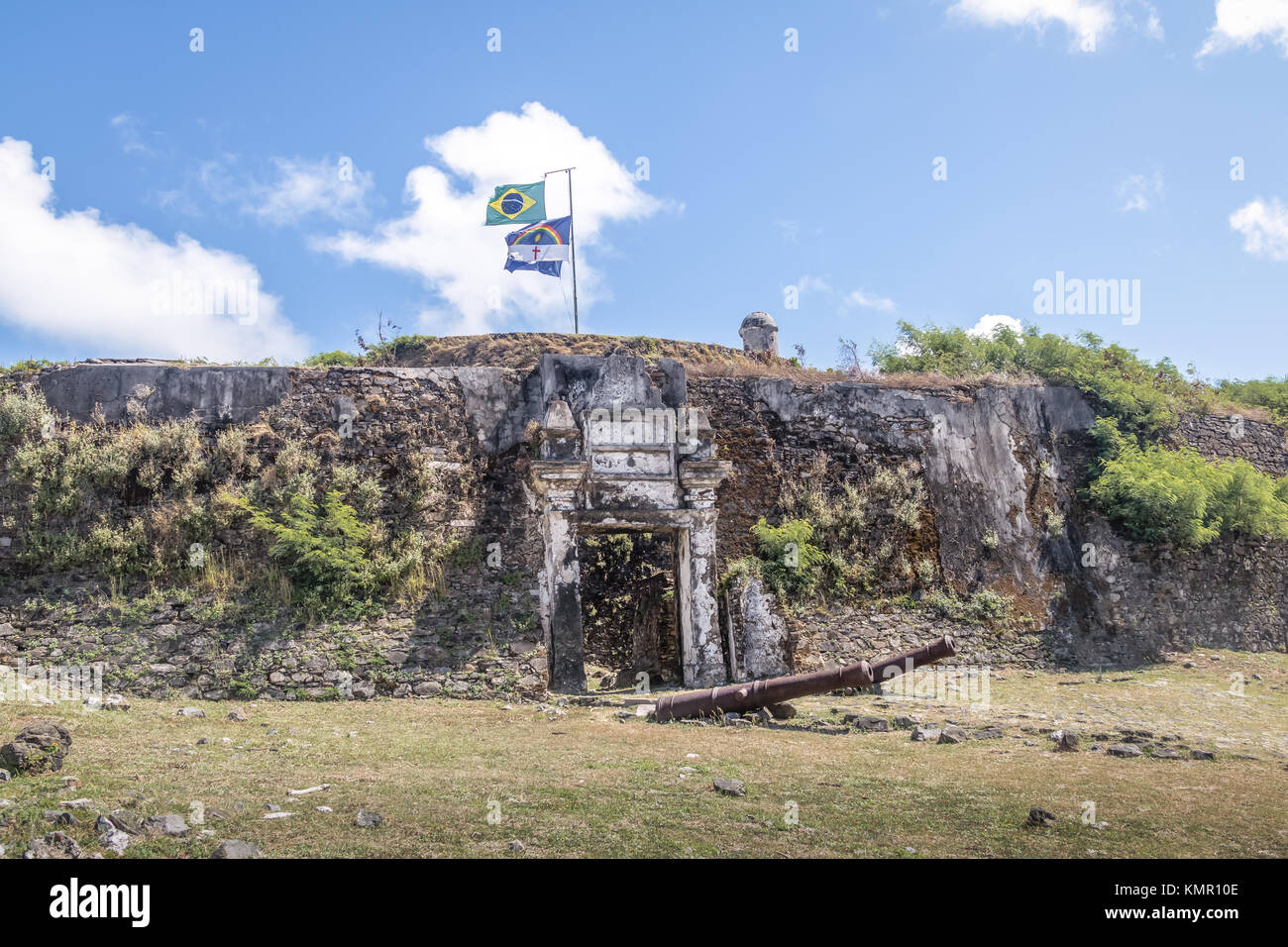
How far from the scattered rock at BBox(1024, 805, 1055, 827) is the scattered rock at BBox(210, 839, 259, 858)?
440 cm

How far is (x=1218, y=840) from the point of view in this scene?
544 centimetres

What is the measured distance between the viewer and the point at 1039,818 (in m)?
5.74

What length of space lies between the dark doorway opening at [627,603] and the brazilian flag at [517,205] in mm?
5892

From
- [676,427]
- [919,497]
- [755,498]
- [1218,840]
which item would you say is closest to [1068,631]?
[919,497]

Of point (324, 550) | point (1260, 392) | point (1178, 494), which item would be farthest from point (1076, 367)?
point (324, 550)

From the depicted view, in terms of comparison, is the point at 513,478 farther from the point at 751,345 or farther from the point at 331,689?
the point at 751,345

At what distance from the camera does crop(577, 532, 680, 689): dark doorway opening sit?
1548cm

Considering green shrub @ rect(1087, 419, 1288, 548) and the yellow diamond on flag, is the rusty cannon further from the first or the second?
the yellow diamond on flag

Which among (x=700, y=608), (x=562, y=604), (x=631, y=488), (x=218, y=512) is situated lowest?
(x=700, y=608)

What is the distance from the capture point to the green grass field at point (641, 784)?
5266 mm

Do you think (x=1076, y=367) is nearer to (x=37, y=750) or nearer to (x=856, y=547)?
(x=856, y=547)

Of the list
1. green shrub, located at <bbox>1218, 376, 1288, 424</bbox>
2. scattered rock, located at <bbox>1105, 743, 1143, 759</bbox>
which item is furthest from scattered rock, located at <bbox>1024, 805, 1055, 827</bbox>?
green shrub, located at <bbox>1218, 376, 1288, 424</bbox>

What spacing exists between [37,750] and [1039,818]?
6475 mm

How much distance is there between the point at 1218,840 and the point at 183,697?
392 inches
